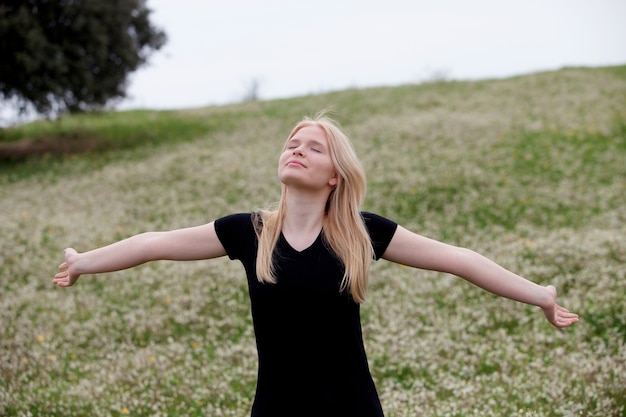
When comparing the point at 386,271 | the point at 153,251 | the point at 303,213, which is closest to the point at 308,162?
the point at 303,213

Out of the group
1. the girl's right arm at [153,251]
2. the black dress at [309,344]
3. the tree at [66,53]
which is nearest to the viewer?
the black dress at [309,344]

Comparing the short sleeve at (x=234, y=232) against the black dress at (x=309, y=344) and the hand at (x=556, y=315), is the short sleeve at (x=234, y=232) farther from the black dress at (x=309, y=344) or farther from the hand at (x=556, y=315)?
the hand at (x=556, y=315)

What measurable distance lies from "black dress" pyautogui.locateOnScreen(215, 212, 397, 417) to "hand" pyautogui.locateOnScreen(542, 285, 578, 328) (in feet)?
3.76

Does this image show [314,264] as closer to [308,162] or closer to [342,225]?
[342,225]

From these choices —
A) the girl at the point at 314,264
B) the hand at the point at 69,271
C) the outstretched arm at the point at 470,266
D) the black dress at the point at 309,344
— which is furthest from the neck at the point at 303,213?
the hand at the point at 69,271

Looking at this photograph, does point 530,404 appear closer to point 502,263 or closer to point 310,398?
point 310,398

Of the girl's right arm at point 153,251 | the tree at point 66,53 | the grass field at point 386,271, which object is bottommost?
the grass field at point 386,271

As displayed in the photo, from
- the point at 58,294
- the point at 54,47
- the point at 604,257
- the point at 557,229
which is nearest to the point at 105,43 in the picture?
the point at 54,47

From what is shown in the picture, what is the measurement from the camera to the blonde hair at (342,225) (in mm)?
3436

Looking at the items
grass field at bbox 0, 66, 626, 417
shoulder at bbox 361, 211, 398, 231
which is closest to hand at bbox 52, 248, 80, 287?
shoulder at bbox 361, 211, 398, 231

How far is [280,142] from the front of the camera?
25172mm

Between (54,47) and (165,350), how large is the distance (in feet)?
65.6

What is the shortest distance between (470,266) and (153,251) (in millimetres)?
1910

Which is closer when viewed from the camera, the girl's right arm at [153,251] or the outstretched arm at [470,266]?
the outstretched arm at [470,266]
